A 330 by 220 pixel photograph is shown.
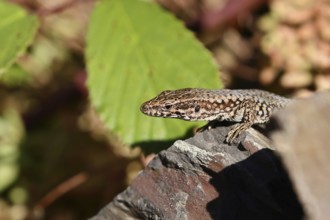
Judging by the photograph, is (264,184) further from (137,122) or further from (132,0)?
(132,0)

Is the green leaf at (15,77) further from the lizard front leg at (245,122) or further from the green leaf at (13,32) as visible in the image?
the lizard front leg at (245,122)

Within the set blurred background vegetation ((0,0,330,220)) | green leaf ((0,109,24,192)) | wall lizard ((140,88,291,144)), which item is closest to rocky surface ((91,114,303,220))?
wall lizard ((140,88,291,144))

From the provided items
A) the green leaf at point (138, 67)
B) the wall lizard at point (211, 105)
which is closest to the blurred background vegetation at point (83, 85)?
the green leaf at point (138, 67)

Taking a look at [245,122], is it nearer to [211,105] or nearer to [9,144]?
[211,105]

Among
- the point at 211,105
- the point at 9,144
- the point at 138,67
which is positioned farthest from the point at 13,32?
the point at 9,144

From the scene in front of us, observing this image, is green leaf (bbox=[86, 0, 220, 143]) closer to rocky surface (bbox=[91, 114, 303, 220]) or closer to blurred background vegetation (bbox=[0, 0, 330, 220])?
blurred background vegetation (bbox=[0, 0, 330, 220])

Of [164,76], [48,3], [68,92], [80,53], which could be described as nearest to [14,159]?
[68,92]
